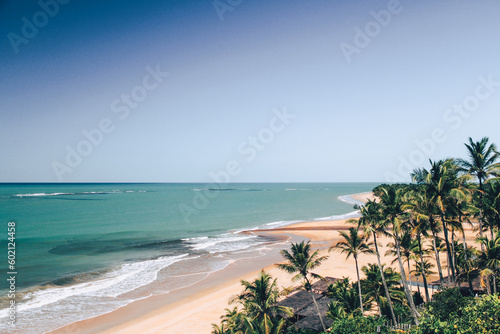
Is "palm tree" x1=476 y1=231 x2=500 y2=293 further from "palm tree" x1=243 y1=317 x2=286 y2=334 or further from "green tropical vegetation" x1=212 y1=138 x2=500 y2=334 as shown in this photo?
"palm tree" x1=243 y1=317 x2=286 y2=334

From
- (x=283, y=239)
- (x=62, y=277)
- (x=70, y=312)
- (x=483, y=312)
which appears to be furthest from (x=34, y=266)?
(x=483, y=312)

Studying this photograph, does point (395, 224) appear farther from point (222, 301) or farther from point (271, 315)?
point (222, 301)

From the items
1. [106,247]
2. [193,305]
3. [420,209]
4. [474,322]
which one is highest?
[420,209]

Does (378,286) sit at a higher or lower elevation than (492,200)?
lower

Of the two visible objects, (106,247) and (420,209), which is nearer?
(420,209)

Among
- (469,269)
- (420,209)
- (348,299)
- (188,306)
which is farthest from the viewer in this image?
(188,306)

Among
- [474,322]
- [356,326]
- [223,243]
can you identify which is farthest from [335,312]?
[223,243]

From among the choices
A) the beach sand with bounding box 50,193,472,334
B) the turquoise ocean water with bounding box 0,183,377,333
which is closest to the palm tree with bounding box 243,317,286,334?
the beach sand with bounding box 50,193,472,334

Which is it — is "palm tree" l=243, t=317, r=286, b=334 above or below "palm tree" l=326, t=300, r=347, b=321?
Answer: above

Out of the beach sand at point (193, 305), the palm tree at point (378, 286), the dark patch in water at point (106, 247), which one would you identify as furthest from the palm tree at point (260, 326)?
the dark patch in water at point (106, 247)

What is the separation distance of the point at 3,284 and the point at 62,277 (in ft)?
17.7

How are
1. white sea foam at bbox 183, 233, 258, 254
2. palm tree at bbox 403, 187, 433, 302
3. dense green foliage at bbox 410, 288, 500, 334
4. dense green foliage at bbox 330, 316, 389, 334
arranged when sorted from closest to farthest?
dense green foliage at bbox 410, 288, 500, 334 < dense green foliage at bbox 330, 316, 389, 334 < palm tree at bbox 403, 187, 433, 302 < white sea foam at bbox 183, 233, 258, 254

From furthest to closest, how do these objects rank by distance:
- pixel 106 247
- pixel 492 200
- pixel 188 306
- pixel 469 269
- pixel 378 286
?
pixel 106 247 < pixel 188 306 < pixel 378 286 < pixel 492 200 < pixel 469 269

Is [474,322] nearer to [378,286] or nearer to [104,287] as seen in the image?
[378,286]
